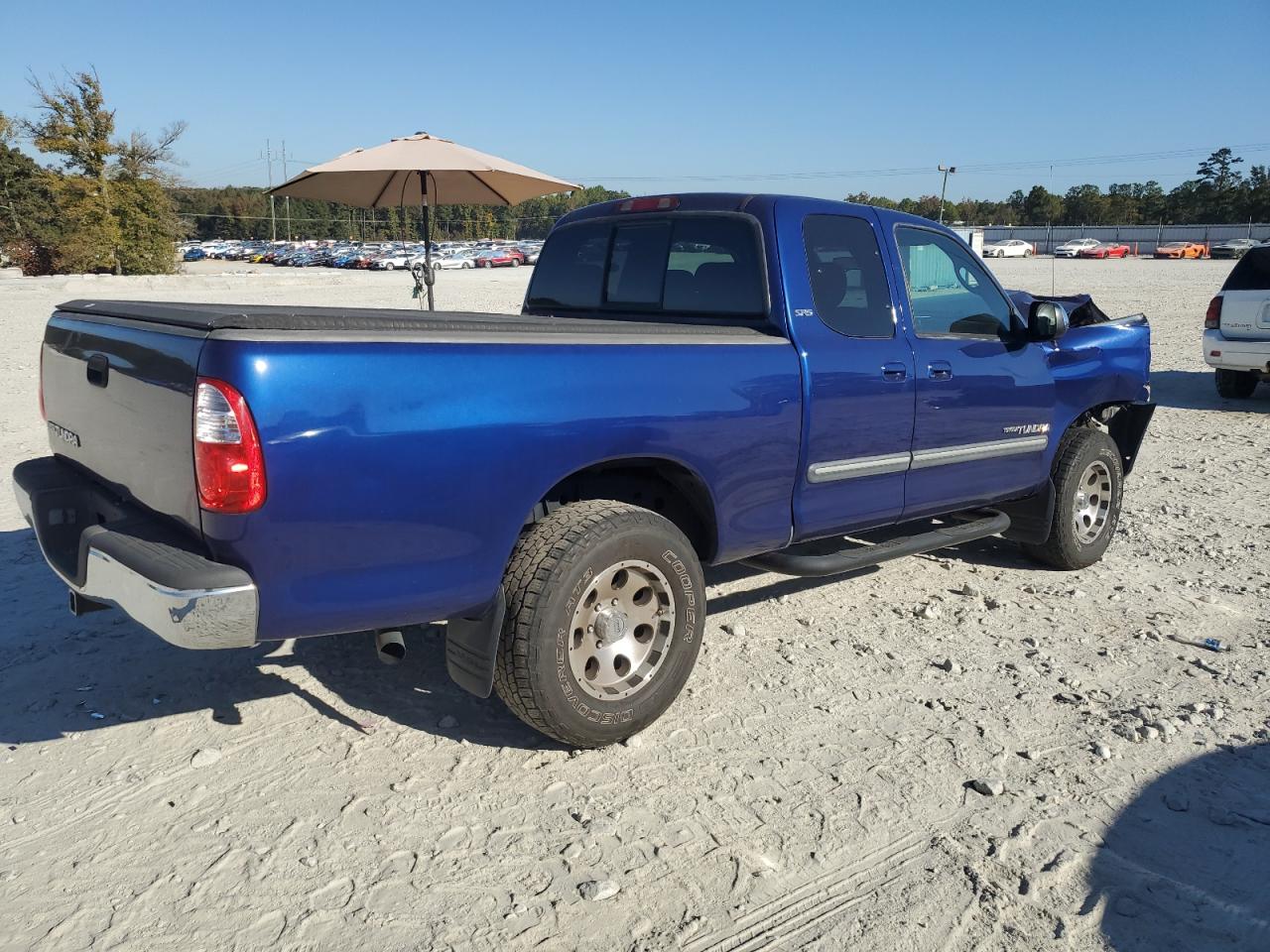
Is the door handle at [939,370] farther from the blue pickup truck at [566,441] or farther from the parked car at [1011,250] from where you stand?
the parked car at [1011,250]

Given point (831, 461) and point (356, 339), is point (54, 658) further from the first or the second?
point (831, 461)

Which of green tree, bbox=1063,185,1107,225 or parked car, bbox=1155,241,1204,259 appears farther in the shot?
green tree, bbox=1063,185,1107,225

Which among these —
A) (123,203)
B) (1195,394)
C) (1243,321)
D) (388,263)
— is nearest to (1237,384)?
(1195,394)

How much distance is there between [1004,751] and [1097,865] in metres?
0.69

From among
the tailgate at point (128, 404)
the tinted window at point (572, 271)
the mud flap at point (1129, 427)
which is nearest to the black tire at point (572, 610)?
the tailgate at point (128, 404)

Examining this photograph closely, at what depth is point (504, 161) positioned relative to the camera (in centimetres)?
1114

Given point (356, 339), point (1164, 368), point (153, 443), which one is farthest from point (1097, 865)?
point (1164, 368)

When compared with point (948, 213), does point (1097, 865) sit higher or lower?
lower

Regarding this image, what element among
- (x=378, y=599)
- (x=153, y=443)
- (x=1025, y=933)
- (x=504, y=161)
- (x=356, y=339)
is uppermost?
(x=504, y=161)

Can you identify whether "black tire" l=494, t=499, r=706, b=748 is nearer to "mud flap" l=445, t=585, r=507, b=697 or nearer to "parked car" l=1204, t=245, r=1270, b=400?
"mud flap" l=445, t=585, r=507, b=697

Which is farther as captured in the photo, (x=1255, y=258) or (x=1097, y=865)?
(x=1255, y=258)

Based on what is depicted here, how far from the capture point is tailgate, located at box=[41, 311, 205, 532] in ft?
9.12

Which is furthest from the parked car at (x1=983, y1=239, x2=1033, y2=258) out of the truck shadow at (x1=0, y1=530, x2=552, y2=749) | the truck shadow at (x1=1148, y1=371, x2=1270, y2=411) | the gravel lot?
the truck shadow at (x1=0, y1=530, x2=552, y2=749)

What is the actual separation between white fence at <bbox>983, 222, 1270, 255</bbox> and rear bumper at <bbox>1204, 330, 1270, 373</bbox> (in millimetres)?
56095
